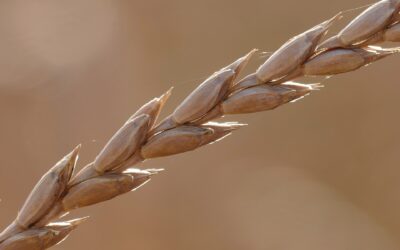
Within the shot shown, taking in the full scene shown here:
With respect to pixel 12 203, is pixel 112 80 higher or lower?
higher

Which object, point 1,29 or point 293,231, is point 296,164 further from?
point 1,29

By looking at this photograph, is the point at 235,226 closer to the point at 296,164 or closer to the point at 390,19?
the point at 296,164

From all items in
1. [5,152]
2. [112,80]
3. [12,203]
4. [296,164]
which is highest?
[112,80]

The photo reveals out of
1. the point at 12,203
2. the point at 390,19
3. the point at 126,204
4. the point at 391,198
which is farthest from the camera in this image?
the point at 391,198

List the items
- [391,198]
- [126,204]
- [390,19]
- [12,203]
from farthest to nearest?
[391,198]
[126,204]
[12,203]
[390,19]

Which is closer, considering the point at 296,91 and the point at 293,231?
the point at 296,91

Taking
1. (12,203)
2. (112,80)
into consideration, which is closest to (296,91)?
(12,203)
